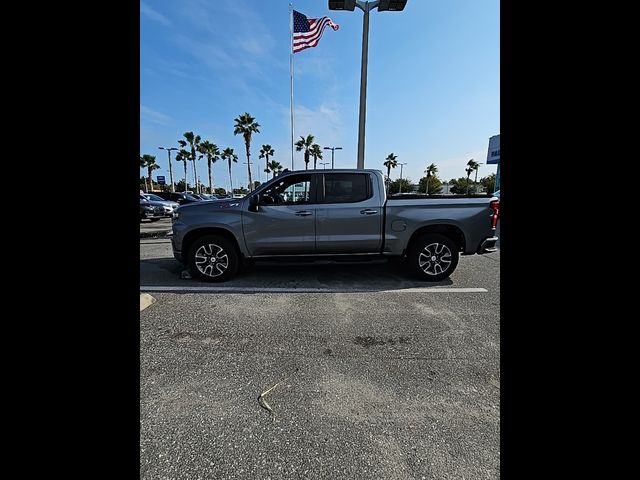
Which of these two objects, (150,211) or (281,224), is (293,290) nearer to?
(281,224)

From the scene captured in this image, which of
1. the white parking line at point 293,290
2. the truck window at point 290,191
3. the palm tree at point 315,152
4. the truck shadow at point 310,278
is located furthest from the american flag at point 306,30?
the palm tree at point 315,152

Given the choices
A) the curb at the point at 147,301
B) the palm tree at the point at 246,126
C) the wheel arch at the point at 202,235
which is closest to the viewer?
the curb at the point at 147,301

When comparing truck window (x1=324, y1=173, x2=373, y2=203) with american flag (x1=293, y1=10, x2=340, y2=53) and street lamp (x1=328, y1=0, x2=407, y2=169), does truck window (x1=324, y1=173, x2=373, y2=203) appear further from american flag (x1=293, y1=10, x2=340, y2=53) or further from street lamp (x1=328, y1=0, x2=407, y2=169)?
american flag (x1=293, y1=10, x2=340, y2=53)

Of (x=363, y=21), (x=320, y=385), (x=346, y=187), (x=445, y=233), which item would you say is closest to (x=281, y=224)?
(x=346, y=187)

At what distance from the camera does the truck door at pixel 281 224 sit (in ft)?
16.2

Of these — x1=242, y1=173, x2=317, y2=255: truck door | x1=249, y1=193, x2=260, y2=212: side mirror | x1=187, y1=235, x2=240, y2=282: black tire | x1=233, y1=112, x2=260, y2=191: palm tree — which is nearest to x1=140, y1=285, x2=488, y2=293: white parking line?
x1=187, y1=235, x2=240, y2=282: black tire

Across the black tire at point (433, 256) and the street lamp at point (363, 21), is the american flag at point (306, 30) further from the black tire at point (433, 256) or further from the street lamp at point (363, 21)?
the black tire at point (433, 256)

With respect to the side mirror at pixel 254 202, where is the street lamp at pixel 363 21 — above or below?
above

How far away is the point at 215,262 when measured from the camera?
5.05 m

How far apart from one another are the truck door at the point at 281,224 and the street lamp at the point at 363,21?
701 cm

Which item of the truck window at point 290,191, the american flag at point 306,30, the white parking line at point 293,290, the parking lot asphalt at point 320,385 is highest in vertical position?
the american flag at point 306,30
